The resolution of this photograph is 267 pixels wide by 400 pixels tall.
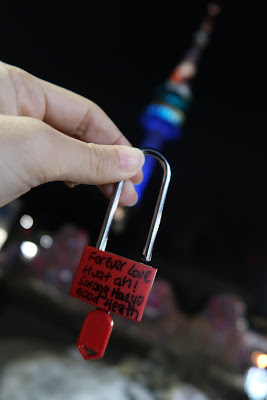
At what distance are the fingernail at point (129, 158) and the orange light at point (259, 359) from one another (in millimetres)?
4364

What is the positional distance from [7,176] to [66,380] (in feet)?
9.73

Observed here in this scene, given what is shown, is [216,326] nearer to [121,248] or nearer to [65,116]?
[65,116]

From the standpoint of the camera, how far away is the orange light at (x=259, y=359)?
4.34 meters

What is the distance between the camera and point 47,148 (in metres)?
0.74

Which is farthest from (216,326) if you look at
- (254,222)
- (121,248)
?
(121,248)

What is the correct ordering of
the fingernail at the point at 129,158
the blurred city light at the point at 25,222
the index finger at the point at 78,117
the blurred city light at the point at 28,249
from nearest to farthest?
the fingernail at the point at 129,158 < the index finger at the point at 78,117 < the blurred city light at the point at 28,249 < the blurred city light at the point at 25,222

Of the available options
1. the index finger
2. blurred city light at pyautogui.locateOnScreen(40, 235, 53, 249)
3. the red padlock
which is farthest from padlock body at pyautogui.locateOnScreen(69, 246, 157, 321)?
blurred city light at pyautogui.locateOnScreen(40, 235, 53, 249)

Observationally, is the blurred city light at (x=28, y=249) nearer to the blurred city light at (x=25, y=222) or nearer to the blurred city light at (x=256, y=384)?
the blurred city light at (x=256, y=384)

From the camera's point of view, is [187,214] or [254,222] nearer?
[254,222]

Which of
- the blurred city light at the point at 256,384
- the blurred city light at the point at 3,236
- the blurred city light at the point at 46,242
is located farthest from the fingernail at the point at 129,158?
the blurred city light at the point at 3,236

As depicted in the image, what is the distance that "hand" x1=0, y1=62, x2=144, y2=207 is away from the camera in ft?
2.40

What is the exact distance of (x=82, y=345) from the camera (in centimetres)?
77

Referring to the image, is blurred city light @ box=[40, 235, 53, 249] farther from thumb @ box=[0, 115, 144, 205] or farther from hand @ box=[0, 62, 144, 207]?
thumb @ box=[0, 115, 144, 205]

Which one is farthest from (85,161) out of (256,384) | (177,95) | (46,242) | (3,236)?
(177,95)
